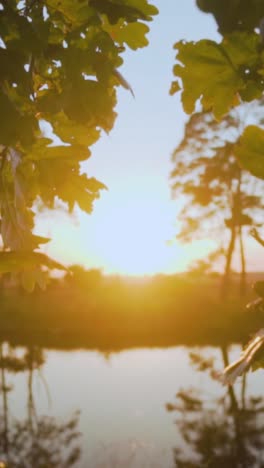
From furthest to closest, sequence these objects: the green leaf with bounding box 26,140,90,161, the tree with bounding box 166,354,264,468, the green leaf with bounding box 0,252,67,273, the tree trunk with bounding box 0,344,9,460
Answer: the tree trunk with bounding box 0,344,9,460 → the tree with bounding box 166,354,264,468 → the green leaf with bounding box 26,140,90,161 → the green leaf with bounding box 0,252,67,273

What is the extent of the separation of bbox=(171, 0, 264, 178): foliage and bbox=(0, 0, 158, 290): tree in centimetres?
30

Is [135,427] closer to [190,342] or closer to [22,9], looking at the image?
[190,342]

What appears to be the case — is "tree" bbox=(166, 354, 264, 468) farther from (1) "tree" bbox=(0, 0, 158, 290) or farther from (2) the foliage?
(2) the foliage

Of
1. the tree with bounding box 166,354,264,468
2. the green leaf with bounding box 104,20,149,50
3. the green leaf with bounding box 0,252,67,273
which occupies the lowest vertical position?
the tree with bounding box 166,354,264,468

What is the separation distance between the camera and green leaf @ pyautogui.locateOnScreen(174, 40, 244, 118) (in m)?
1.13

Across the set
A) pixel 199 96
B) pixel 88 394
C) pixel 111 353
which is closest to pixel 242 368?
pixel 199 96

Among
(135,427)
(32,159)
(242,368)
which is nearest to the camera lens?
(242,368)

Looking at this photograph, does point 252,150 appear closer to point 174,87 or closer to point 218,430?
point 174,87

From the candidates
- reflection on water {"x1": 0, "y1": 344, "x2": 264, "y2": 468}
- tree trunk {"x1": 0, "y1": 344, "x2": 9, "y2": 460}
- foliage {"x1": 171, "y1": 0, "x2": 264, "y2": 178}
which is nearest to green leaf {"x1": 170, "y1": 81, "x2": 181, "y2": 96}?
foliage {"x1": 171, "y1": 0, "x2": 264, "y2": 178}

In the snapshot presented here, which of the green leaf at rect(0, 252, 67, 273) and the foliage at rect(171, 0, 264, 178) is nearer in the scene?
the green leaf at rect(0, 252, 67, 273)

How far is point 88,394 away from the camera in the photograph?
12.8 metres

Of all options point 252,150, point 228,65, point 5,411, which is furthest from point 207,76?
point 5,411

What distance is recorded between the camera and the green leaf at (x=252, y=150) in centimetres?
86

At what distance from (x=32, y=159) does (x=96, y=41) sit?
19.8 inches
